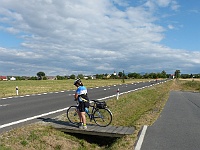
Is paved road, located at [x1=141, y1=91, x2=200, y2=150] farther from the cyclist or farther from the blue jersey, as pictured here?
the blue jersey

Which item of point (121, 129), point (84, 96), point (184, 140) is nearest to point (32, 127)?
point (84, 96)

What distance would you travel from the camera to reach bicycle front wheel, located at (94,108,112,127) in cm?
919

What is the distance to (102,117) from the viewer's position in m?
9.30

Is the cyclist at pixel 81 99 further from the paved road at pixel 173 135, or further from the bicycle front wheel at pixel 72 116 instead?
the paved road at pixel 173 135

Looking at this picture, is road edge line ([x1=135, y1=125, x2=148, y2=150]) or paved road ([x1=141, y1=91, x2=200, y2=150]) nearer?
road edge line ([x1=135, y1=125, x2=148, y2=150])

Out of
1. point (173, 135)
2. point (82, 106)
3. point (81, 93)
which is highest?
point (81, 93)

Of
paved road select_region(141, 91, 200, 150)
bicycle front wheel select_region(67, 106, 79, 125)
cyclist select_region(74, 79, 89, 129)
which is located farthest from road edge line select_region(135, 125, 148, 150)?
bicycle front wheel select_region(67, 106, 79, 125)

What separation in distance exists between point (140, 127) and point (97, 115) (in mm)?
1543

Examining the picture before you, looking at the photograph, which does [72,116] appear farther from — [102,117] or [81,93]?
[81,93]

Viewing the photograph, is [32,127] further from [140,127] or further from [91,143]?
[140,127]

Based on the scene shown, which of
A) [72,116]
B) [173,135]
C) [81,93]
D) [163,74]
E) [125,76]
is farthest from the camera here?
[163,74]

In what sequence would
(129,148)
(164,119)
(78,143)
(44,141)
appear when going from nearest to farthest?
(129,148) → (44,141) → (78,143) → (164,119)

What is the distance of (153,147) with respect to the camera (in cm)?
669

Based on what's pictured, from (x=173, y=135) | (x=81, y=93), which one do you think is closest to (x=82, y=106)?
(x=81, y=93)
